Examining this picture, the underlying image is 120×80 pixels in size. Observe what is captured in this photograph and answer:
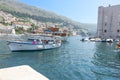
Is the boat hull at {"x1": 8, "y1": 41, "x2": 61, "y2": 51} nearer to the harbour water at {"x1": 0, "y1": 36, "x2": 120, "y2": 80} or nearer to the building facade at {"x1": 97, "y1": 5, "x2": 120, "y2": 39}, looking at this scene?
the harbour water at {"x1": 0, "y1": 36, "x2": 120, "y2": 80}

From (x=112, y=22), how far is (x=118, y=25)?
4.67 meters

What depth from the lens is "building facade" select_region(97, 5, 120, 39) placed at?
84.9m

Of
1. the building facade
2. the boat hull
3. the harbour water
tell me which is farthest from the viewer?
the building facade

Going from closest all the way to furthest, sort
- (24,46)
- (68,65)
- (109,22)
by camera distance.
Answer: (68,65), (24,46), (109,22)

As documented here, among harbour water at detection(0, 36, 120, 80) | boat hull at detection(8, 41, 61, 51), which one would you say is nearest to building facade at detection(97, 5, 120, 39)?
boat hull at detection(8, 41, 61, 51)

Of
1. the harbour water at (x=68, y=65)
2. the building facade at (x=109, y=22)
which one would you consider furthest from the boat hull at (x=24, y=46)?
the building facade at (x=109, y=22)

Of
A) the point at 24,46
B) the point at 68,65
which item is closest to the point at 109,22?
the point at 24,46

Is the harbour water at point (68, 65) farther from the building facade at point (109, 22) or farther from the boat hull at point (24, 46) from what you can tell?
the building facade at point (109, 22)

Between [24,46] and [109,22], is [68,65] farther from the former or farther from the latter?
[109,22]

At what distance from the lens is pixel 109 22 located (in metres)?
89.1

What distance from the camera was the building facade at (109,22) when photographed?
278 ft

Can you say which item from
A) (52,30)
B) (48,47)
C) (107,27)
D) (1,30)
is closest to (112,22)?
(107,27)

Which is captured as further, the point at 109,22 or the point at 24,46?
the point at 109,22

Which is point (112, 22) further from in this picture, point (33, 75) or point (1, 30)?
point (33, 75)
